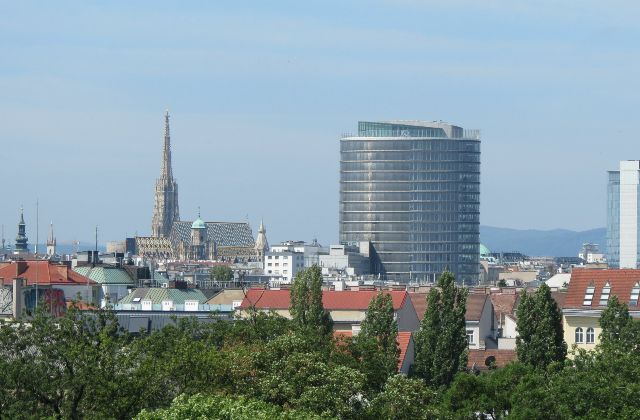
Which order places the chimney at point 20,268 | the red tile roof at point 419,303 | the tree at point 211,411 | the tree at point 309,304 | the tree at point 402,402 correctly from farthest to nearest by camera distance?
the chimney at point 20,268 → the red tile roof at point 419,303 → the tree at point 309,304 → the tree at point 402,402 → the tree at point 211,411

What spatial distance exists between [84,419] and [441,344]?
4598 cm

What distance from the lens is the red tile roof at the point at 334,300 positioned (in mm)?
154025

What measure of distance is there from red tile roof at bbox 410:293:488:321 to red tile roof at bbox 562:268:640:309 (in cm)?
2195

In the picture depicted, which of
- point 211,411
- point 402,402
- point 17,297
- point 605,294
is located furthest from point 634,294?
point 211,411

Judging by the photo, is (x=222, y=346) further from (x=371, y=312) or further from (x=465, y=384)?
(x=371, y=312)

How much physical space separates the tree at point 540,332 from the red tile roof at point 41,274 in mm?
54528

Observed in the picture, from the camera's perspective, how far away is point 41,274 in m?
166

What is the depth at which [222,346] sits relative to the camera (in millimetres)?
90875

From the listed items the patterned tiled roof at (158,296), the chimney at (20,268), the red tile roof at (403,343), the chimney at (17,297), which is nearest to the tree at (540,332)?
the red tile roof at (403,343)

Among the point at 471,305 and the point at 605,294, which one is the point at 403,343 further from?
the point at 471,305

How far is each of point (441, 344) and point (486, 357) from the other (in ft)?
78.6

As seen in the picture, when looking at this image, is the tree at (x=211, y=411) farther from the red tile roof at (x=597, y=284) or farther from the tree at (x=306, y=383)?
the red tile roof at (x=597, y=284)

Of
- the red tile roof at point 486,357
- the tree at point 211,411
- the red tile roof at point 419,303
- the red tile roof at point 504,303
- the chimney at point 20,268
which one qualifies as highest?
the tree at point 211,411

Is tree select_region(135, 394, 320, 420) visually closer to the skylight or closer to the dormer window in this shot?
the skylight
